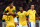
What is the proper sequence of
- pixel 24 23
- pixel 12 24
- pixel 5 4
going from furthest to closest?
pixel 5 4
pixel 24 23
pixel 12 24

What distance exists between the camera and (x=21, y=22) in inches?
252

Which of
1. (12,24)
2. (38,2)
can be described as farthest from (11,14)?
(38,2)

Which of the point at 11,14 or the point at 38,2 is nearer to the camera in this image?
the point at 11,14

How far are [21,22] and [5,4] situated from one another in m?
2.35

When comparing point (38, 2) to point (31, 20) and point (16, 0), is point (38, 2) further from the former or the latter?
point (31, 20)

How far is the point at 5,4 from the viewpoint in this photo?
8305 mm

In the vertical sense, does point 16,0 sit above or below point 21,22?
above

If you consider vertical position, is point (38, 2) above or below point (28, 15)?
above

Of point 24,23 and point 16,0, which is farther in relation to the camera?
point 16,0

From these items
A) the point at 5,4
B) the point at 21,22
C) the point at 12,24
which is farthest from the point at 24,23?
the point at 5,4

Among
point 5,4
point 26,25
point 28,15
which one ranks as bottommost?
point 26,25

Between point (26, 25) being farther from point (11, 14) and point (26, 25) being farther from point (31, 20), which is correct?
point (11, 14)

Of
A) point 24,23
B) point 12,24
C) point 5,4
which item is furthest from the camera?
point 5,4

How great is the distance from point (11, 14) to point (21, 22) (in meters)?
1.01
